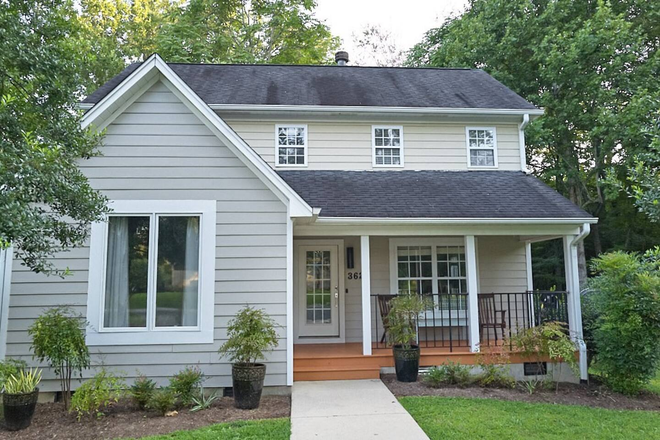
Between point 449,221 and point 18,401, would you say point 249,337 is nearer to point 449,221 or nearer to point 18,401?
point 18,401

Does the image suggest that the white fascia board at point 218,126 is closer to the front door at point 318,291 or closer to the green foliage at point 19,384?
the front door at point 318,291

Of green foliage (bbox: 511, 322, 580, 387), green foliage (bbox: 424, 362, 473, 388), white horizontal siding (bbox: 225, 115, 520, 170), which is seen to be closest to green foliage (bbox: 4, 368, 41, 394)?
green foliage (bbox: 424, 362, 473, 388)

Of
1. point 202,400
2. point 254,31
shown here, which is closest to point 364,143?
point 202,400

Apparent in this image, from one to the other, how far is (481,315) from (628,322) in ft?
8.38

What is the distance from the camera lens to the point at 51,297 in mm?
5922

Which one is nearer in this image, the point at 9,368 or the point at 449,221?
the point at 9,368

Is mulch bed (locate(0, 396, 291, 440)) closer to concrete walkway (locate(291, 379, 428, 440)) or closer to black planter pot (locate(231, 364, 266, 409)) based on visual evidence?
black planter pot (locate(231, 364, 266, 409))

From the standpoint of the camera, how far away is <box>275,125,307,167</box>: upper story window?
31.0ft

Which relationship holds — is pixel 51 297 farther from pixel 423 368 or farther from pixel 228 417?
pixel 423 368

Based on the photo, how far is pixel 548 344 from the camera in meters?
6.39

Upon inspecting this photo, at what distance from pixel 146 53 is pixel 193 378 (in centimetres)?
1820

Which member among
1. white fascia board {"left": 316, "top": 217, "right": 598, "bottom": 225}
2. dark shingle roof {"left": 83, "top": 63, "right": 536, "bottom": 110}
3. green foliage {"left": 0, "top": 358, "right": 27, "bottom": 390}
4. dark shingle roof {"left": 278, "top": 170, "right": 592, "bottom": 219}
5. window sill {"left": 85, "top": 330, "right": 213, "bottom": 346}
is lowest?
green foliage {"left": 0, "top": 358, "right": 27, "bottom": 390}

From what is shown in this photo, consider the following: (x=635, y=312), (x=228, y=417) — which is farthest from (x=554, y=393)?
(x=228, y=417)

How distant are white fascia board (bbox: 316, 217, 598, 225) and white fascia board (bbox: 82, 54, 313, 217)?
1.03 meters
